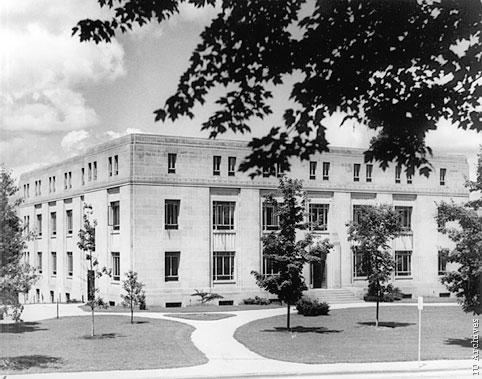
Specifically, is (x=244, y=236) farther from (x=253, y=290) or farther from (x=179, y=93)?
(x=179, y=93)

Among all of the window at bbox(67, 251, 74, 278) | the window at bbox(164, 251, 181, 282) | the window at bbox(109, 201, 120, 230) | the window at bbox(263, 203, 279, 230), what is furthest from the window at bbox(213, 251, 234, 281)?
the window at bbox(67, 251, 74, 278)

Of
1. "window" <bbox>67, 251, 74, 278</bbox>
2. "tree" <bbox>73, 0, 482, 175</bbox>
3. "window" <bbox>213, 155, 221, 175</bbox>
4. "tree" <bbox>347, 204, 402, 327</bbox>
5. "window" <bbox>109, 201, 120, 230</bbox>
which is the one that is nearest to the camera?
"tree" <bbox>73, 0, 482, 175</bbox>

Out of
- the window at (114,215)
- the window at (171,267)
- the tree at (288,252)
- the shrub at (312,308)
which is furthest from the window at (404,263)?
the window at (114,215)

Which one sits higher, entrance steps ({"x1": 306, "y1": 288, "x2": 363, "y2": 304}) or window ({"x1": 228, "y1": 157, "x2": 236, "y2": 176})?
window ({"x1": 228, "y1": 157, "x2": 236, "y2": 176})

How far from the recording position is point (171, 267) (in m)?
35.5

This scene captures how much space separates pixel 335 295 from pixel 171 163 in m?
12.4

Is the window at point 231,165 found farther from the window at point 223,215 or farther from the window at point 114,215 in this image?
the window at point 114,215

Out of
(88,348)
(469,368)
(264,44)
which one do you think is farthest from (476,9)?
(88,348)

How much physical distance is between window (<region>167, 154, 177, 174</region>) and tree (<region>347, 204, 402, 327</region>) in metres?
11.4

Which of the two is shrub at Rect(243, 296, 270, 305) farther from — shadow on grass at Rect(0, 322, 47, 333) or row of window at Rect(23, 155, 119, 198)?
shadow on grass at Rect(0, 322, 47, 333)

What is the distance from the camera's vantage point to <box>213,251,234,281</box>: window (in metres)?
36.9

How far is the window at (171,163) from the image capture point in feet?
115

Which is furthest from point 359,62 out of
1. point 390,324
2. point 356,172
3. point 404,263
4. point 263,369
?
point 404,263

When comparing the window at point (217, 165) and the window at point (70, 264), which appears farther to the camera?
the window at point (70, 264)
